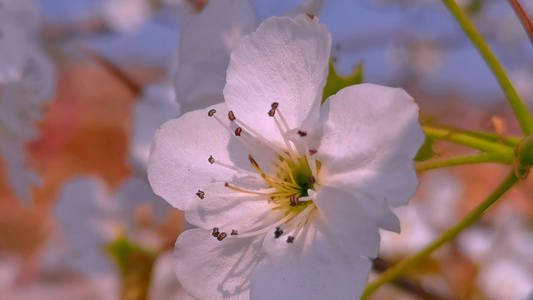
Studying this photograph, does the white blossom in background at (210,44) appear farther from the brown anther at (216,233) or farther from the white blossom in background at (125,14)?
the white blossom in background at (125,14)

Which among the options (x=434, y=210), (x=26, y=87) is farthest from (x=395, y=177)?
(x=434, y=210)

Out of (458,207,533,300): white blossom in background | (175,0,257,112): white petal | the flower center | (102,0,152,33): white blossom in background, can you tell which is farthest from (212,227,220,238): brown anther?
(102,0,152,33): white blossom in background

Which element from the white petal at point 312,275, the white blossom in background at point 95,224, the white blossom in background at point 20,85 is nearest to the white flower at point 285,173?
the white petal at point 312,275

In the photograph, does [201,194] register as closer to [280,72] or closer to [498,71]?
[280,72]

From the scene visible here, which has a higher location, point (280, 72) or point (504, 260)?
point (280, 72)

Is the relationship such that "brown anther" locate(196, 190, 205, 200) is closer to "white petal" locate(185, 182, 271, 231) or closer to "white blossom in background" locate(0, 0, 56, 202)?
"white petal" locate(185, 182, 271, 231)

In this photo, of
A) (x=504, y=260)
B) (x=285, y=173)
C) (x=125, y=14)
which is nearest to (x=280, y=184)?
(x=285, y=173)
